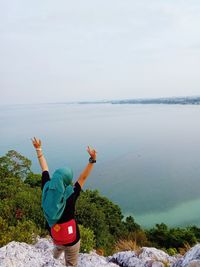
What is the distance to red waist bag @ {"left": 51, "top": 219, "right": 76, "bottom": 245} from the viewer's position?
10.5 ft

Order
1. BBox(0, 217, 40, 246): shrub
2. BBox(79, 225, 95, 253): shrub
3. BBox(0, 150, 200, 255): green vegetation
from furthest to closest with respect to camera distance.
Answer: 1. BBox(0, 150, 200, 255): green vegetation
2. BBox(79, 225, 95, 253): shrub
3. BBox(0, 217, 40, 246): shrub

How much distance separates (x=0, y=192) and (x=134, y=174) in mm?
21575

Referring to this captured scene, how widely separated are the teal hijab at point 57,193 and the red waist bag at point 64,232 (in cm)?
13

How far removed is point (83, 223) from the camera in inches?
440

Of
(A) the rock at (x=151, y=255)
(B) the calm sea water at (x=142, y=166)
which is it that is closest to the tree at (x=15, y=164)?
(B) the calm sea water at (x=142, y=166)

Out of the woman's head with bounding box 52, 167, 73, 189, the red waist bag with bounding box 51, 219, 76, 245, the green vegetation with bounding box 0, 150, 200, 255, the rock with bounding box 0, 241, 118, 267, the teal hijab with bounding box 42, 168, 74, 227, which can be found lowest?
the green vegetation with bounding box 0, 150, 200, 255

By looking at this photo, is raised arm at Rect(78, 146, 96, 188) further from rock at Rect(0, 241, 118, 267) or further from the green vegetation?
the green vegetation

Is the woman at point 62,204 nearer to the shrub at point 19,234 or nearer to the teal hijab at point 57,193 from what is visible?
the teal hijab at point 57,193

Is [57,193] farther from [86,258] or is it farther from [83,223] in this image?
[83,223]

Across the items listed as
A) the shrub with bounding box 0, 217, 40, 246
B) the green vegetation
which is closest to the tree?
the green vegetation

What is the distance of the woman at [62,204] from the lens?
9.57ft

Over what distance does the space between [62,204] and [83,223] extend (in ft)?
27.9

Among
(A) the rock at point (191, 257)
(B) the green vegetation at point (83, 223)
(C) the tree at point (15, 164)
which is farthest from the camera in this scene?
(C) the tree at point (15, 164)

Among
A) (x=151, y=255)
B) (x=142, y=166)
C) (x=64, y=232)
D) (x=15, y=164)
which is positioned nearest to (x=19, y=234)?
(x=151, y=255)
